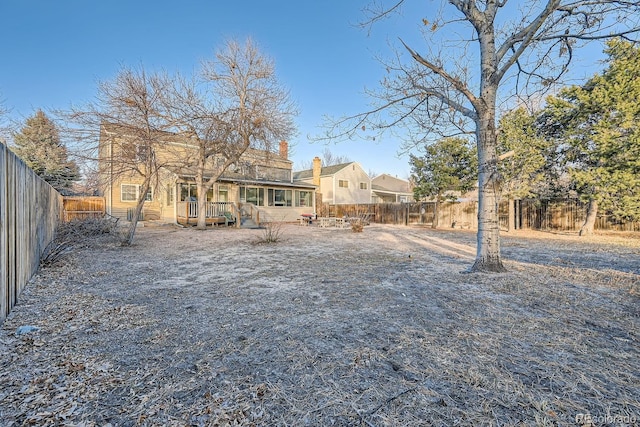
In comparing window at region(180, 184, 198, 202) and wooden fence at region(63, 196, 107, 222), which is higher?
window at region(180, 184, 198, 202)

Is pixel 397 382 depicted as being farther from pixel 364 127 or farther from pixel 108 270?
pixel 108 270

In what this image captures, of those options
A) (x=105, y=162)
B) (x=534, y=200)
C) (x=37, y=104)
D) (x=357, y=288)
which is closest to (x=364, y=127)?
(x=357, y=288)

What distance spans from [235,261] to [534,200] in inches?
637

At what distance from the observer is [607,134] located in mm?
10805

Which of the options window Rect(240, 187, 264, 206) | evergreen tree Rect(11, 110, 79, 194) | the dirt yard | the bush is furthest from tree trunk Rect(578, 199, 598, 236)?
evergreen tree Rect(11, 110, 79, 194)

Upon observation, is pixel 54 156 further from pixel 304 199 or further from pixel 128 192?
pixel 304 199

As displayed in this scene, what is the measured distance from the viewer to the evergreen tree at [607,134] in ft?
34.3

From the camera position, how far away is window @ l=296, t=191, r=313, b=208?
23094mm

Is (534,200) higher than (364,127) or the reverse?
the reverse

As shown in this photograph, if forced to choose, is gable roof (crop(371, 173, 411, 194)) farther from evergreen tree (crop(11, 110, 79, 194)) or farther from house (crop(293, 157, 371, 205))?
evergreen tree (crop(11, 110, 79, 194))

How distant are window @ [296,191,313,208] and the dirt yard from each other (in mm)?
18122

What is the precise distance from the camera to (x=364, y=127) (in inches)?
248

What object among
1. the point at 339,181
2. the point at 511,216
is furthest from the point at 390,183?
the point at 511,216

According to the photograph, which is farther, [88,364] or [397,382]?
[88,364]
